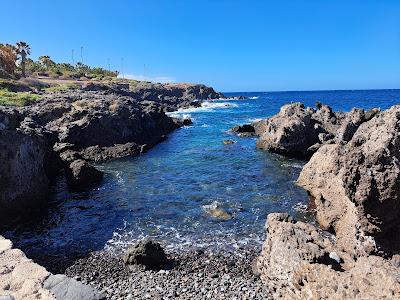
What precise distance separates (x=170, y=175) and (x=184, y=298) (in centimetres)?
2244

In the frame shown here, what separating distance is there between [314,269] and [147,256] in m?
10.2

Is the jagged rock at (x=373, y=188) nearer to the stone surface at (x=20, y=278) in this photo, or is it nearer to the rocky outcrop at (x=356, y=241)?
the rocky outcrop at (x=356, y=241)

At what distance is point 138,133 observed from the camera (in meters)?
57.9

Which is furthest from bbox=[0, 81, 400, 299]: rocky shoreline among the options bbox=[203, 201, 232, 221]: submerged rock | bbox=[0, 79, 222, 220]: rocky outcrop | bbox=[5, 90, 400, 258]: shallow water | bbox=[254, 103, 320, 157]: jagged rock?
bbox=[254, 103, 320, 157]: jagged rock

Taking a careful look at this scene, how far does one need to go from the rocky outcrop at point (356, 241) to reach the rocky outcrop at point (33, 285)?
6.37m

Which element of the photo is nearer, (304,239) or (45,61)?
(304,239)

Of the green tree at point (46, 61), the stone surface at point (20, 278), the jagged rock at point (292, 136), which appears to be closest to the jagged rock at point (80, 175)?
the stone surface at point (20, 278)

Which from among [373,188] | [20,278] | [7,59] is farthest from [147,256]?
[7,59]

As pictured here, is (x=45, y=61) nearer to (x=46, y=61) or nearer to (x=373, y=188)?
(x=46, y=61)

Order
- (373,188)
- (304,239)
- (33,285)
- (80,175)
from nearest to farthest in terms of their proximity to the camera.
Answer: (33,285)
(304,239)
(373,188)
(80,175)

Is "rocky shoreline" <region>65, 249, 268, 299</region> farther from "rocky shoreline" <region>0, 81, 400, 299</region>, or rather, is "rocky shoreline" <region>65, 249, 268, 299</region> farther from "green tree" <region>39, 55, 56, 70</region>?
"green tree" <region>39, 55, 56, 70</region>

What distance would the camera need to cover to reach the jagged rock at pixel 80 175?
33.0 m

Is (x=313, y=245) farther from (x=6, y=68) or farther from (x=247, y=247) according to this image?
(x=6, y=68)

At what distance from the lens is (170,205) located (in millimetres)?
28234
